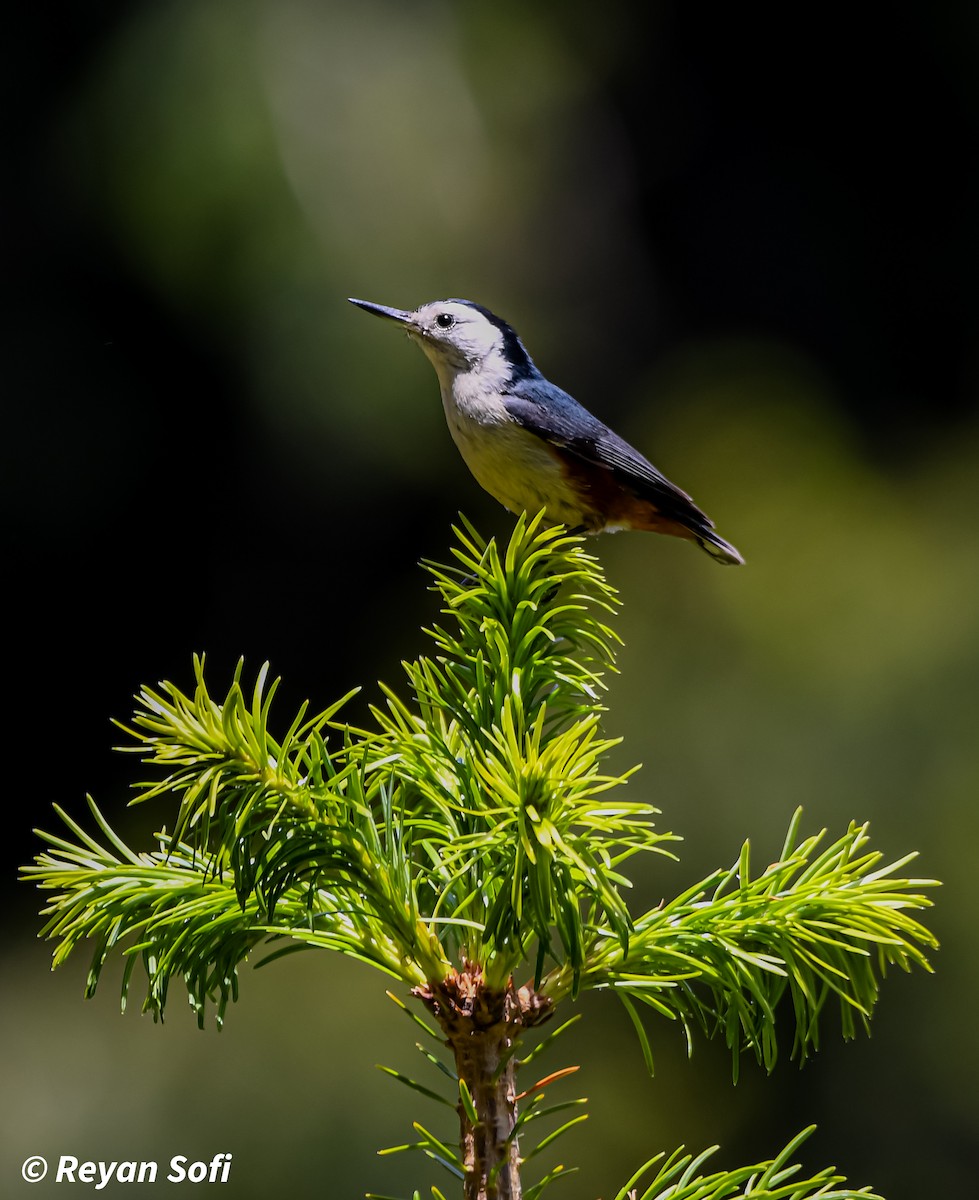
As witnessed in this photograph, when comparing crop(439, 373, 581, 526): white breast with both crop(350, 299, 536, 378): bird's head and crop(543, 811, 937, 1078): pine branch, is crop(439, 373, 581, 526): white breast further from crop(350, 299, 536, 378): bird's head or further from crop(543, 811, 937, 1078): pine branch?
crop(543, 811, 937, 1078): pine branch

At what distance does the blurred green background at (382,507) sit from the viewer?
2.87 m

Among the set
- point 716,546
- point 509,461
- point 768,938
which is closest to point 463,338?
point 509,461

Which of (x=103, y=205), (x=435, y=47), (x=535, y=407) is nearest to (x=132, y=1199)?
(x=535, y=407)

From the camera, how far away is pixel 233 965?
77cm

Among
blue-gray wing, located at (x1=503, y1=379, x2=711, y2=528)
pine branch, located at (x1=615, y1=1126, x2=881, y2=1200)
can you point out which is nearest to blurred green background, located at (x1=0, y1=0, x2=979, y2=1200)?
blue-gray wing, located at (x1=503, y1=379, x2=711, y2=528)

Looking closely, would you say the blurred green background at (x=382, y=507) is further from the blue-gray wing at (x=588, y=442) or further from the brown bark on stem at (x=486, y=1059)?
the brown bark on stem at (x=486, y=1059)

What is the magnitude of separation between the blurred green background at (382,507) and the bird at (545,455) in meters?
1.19

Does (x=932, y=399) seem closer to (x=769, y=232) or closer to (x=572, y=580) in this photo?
(x=769, y=232)

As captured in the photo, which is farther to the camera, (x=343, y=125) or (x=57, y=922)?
(x=343, y=125)

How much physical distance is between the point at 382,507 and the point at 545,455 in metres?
1.94

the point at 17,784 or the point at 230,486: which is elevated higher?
the point at 230,486

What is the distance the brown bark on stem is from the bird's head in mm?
1171

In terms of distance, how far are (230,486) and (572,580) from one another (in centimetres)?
268

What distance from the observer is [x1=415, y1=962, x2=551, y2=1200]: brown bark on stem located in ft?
2.30
